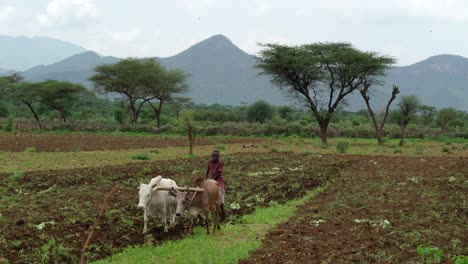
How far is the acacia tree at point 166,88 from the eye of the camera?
65.6m

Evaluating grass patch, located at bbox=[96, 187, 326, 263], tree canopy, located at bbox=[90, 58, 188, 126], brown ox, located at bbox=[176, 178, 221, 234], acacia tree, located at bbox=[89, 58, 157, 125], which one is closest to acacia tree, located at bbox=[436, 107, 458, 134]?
tree canopy, located at bbox=[90, 58, 188, 126]

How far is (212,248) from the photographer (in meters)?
9.30

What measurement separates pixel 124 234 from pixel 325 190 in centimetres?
856

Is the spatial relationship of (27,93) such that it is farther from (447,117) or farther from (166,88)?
(447,117)

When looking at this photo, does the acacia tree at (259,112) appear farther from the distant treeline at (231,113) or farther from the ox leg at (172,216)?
the ox leg at (172,216)

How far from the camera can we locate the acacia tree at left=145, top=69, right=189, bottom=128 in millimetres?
65562

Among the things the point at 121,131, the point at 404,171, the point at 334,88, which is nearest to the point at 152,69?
the point at 121,131

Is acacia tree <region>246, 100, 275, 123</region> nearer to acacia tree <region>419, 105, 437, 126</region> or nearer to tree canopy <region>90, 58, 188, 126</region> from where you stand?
tree canopy <region>90, 58, 188, 126</region>

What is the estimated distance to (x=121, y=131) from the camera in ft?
190

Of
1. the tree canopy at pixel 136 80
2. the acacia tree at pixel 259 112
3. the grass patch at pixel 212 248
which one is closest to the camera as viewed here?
the grass patch at pixel 212 248

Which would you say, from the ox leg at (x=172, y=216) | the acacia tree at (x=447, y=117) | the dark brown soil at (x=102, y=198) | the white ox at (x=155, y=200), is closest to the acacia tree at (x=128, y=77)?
the dark brown soil at (x=102, y=198)

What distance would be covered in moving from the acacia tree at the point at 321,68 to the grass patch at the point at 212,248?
31768mm

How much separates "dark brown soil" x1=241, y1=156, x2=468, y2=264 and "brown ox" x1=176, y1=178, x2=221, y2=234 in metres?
1.46

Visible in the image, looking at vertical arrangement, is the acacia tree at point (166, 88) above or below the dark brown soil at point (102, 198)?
above
